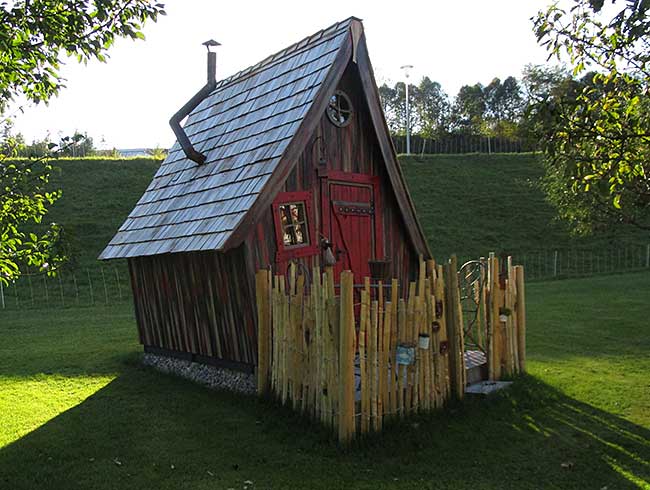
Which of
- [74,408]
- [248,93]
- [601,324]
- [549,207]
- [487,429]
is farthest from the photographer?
[549,207]

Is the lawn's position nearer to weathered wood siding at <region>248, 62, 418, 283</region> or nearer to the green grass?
weathered wood siding at <region>248, 62, 418, 283</region>

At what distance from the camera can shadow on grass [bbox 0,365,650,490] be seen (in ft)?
19.7

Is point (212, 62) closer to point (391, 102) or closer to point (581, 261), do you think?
point (581, 261)

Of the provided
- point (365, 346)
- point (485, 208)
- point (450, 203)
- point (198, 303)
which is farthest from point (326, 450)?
point (450, 203)

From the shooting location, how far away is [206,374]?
1033 centimetres

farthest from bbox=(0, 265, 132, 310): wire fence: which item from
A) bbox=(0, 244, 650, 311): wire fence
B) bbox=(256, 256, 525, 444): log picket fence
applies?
bbox=(256, 256, 525, 444): log picket fence

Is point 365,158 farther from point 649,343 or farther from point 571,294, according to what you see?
point 571,294

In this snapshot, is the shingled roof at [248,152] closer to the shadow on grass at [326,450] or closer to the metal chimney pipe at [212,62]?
the metal chimney pipe at [212,62]

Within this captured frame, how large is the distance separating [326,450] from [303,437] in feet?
1.64

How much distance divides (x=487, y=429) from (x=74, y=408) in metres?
5.67

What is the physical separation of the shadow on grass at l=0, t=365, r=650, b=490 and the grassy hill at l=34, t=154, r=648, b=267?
22.5 meters

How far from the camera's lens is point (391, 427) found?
7.06 meters

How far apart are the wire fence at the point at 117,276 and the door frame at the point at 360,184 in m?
12.9

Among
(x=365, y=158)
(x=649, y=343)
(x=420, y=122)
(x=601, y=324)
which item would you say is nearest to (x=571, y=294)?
(x=601, y=324)
